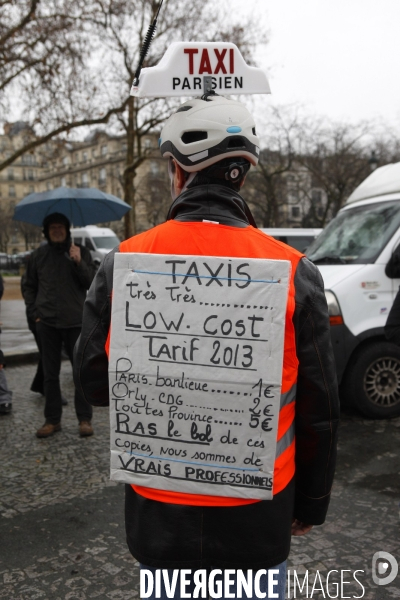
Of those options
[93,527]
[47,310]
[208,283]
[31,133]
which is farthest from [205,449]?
[31,133]

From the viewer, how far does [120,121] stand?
2011 centimetres

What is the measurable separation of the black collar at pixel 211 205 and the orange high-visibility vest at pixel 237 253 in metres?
0.03

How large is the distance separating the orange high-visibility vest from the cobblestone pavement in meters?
1.61

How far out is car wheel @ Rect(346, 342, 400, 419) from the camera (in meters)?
5.64

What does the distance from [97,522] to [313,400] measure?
245cm

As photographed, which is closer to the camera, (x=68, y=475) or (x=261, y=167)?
(x=68, y=475)

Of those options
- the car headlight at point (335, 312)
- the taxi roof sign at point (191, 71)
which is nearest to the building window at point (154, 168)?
the car headlight at point (335, 312)

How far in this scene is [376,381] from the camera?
18.6 ft

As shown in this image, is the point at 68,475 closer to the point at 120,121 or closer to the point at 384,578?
the point at 384,578

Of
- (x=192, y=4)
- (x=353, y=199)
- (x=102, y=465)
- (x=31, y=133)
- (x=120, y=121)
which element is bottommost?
(x=102, y=465)

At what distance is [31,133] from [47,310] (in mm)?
11489

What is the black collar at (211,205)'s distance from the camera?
5.30ft

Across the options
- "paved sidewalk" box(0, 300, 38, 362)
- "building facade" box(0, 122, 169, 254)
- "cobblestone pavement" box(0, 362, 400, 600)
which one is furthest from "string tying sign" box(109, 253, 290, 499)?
"building facade" box(0, 122, 169, 254)

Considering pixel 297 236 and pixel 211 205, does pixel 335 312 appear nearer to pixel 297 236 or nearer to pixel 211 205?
pixel 211 205
